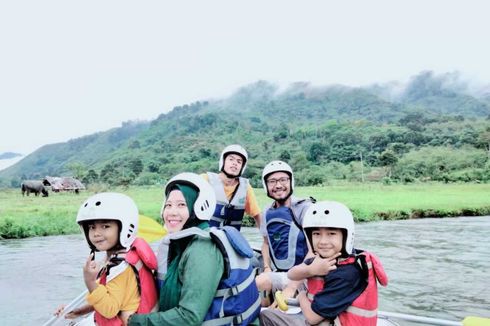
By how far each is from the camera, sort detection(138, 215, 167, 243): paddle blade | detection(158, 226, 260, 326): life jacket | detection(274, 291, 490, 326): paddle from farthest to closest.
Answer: detection(138, 215, 167, 243): paddle blade, detection(274, 291, 490, 326): paddle, detection(158, 226, 260, 326): life jacket

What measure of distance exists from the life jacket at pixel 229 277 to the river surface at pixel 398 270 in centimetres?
404

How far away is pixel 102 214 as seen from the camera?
227cm

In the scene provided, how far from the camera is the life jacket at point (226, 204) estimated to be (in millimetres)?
4777

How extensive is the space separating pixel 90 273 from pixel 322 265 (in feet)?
3.52

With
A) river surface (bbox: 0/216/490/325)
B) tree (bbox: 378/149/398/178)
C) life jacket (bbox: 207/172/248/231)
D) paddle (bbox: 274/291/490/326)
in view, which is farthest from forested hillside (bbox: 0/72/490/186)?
paddle (bbox: 274/291/490/326)

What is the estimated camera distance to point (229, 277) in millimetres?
2162

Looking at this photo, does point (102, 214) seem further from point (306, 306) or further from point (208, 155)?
point (208, 155)

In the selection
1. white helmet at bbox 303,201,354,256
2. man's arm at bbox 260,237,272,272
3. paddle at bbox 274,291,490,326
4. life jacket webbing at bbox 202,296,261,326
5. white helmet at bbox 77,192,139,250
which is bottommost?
paddle at bbox 274,291,490,326

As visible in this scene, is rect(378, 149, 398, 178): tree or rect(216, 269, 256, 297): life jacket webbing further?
rect(378, 149, 398, 178): tree

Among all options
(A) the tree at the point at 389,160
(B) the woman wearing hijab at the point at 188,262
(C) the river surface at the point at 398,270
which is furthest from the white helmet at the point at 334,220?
(A) the tree at the point at 389,160

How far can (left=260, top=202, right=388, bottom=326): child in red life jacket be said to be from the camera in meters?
2.47

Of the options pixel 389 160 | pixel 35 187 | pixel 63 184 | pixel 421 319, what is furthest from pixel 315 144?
pixel 421 319

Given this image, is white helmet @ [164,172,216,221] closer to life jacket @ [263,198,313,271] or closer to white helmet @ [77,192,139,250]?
white helmet @ [77,192,139,250]

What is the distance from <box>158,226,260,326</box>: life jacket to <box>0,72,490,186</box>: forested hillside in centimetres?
3801
